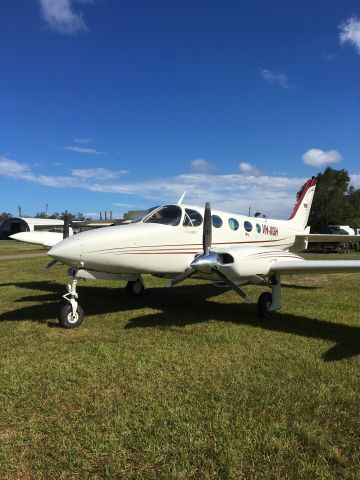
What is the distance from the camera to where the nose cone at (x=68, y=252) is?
795 centimetres

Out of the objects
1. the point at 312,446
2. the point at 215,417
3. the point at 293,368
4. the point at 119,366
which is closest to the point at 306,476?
the point at 312,446

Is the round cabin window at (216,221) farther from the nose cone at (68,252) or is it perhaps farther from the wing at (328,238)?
the wing at (328,238)

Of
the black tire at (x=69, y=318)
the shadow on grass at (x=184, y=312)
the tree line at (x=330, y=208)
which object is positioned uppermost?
the tree line at (x=330, y=208)

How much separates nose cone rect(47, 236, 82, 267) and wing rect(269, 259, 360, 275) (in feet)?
14.9

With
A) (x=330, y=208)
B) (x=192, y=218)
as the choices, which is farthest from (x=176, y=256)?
(x=330, y=208)

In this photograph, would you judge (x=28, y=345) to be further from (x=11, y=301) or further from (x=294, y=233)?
(x=294, y=233)

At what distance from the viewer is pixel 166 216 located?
990 cm

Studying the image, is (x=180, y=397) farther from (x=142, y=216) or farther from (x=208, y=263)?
(x=142, y=216)

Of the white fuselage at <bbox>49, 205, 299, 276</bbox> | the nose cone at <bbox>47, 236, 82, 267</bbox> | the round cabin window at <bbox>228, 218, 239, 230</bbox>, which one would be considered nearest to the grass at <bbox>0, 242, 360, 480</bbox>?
the white fuselage at <bbox>49, 205, 299, 276</bbox>

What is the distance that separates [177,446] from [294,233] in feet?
41.3

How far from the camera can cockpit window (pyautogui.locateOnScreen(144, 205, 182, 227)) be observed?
32.0 feet

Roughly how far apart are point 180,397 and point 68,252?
14.0 ft

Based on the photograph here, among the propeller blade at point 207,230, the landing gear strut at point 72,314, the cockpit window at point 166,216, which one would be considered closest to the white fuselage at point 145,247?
the cockpit window at point 166,216

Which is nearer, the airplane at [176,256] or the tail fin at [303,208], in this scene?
the airplane at [176,256]
